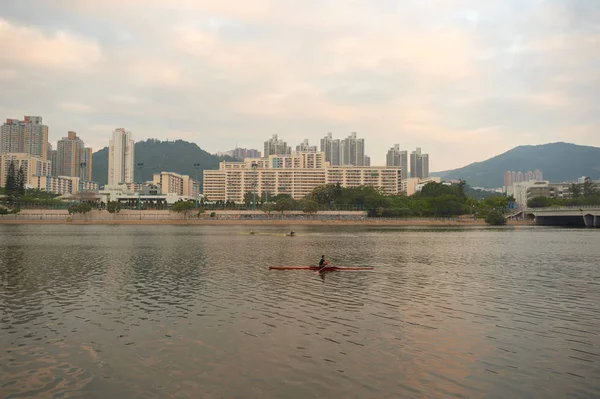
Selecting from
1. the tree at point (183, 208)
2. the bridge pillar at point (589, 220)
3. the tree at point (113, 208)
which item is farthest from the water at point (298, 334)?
the tree at point (113, 208)

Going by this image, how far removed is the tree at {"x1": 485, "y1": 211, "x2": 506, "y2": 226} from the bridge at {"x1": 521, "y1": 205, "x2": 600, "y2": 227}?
8.25m

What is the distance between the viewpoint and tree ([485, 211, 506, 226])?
11318 centimetres

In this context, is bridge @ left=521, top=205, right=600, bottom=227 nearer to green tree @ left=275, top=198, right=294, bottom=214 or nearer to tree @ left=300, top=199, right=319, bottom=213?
tree @ left=300, top=199, right=319, bottom=213

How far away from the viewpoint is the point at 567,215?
10662 centimetres

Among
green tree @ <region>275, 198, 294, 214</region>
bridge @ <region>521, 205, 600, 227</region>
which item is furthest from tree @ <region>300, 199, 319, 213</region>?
bridge @ <region>521, 205, 600, 227</region>

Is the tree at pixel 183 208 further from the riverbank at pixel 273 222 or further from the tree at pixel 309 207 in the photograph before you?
the tree at pixel 309 207

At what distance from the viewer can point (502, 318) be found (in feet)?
54.6

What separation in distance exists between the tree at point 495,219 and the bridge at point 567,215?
27.1 feet

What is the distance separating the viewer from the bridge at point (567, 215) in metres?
101

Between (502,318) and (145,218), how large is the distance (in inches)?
4770

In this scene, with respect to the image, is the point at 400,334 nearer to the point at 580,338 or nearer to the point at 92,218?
the point at 580,338

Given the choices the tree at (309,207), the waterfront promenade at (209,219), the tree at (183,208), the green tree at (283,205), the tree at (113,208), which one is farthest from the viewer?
the tree at (309,207)

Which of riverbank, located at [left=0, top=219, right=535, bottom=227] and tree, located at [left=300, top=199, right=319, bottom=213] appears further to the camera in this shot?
tree, located at [left=300, top=199, right=319, bottom=213]

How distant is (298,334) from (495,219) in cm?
10947
